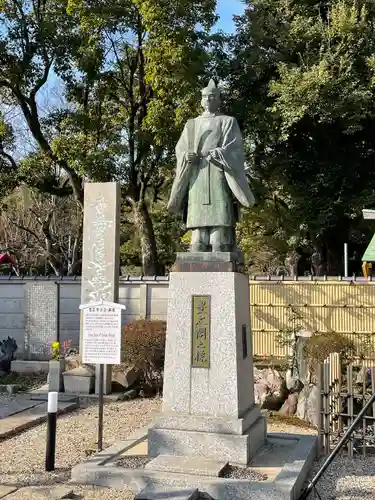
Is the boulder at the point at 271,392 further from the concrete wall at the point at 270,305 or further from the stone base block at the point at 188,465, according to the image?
the concrete wall at the point at 270,305

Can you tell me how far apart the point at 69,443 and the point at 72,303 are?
20.9ft

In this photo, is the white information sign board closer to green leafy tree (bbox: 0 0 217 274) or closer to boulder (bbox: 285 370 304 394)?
boulder (bbox: 285 370 304 394)

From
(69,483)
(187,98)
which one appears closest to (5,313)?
(187,98)

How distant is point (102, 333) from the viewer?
6.72 metres

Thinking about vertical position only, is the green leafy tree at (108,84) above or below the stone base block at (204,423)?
above

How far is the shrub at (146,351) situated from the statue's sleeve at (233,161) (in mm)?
4824

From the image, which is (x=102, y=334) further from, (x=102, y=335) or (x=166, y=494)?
(x=166, y=494)

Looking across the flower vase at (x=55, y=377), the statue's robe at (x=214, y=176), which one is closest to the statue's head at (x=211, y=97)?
the statue's robe at (x=214, y=176)

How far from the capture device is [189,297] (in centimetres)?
598

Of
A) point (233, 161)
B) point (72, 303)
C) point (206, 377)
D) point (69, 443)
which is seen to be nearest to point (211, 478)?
point (206, 377)

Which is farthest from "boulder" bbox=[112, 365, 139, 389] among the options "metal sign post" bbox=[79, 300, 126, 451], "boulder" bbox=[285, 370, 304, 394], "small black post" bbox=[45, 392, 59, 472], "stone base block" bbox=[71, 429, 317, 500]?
"small black post" bbox=[45, 392, 59, 472]

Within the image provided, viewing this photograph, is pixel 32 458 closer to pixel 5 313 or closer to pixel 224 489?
pixel 224 489

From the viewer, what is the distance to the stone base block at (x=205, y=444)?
18.2ft

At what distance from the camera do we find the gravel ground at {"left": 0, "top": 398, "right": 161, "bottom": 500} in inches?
223
